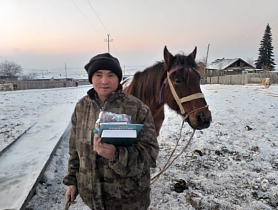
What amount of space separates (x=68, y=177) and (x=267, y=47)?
1992 inches

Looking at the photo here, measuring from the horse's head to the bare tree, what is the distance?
84.7 metres

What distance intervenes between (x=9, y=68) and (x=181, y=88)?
8799 centimetres

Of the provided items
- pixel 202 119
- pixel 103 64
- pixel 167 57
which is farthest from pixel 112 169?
pixel 167 57

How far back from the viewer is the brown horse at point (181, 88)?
92.2 inches

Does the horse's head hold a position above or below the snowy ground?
above

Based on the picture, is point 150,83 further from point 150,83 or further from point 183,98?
point 183,98

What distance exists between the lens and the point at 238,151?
12.6 ft

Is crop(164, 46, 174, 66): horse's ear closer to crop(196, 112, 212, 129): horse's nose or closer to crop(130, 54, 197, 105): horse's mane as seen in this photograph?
crop(130, 54, 197, 105): horse's mane

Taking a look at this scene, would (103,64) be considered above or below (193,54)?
A: below

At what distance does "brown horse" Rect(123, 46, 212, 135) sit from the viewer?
2342 mm

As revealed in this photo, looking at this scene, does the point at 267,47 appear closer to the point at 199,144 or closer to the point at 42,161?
the point at 199,144

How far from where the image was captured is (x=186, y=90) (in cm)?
239

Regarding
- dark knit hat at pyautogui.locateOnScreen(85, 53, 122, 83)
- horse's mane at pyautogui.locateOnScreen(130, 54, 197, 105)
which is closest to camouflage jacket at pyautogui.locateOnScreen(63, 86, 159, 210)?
dark knit hat at pyautogui.locateOnScreen(85, 53, 122, 83)

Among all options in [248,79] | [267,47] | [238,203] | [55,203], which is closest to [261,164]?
[238,203]
